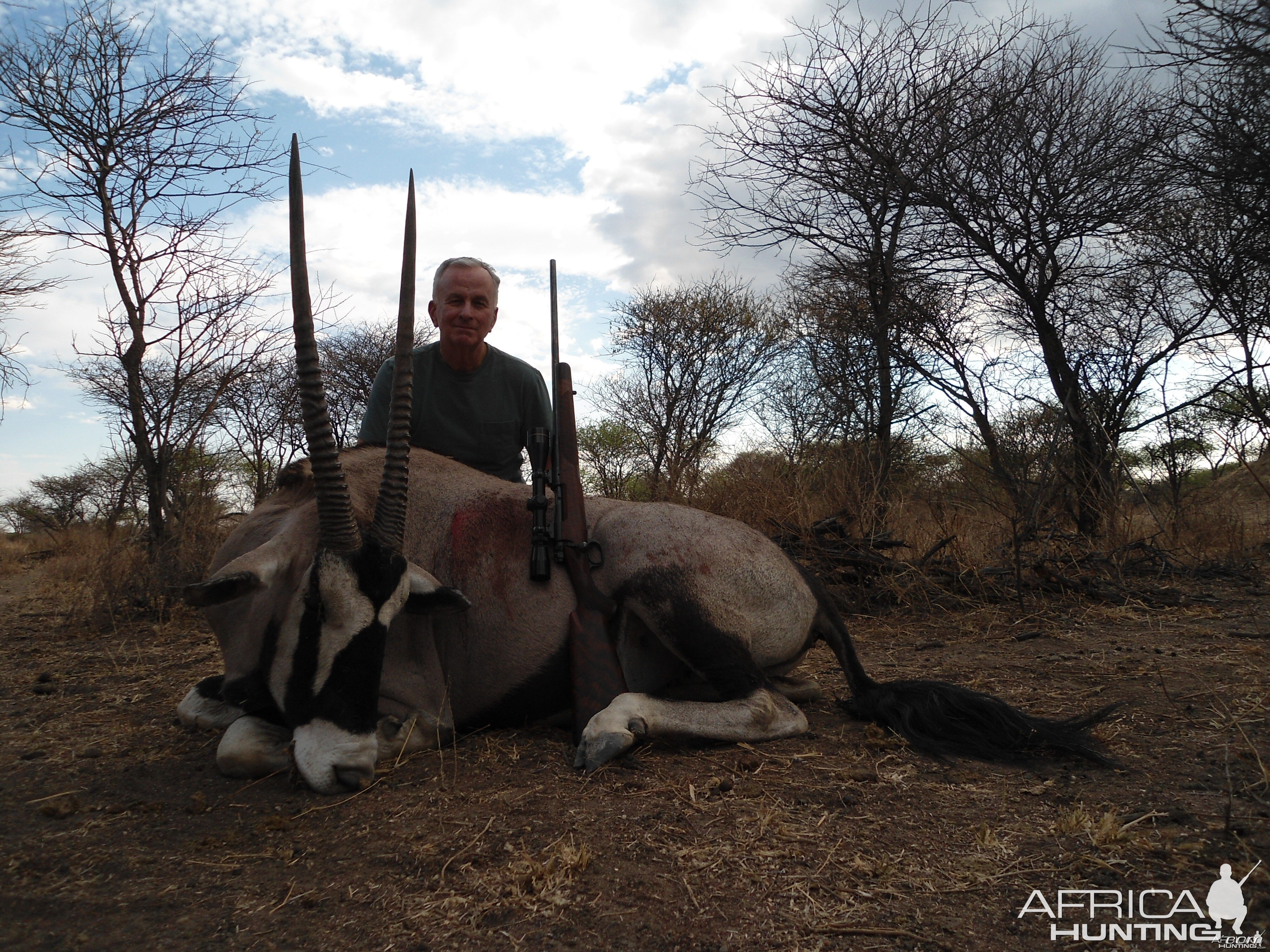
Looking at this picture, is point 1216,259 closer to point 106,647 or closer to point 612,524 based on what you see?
point 612,524

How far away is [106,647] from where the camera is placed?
5832 millimetres

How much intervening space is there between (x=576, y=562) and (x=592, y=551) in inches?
4.7

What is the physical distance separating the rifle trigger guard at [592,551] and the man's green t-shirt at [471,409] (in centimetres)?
122

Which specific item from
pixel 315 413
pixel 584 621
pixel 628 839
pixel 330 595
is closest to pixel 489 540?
pixel 584 621

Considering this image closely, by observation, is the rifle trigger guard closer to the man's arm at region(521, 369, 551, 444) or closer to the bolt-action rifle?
the bolt-action rifle

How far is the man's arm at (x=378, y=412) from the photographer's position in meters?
4.61

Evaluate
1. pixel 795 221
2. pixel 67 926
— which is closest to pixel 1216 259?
pixel 795 221

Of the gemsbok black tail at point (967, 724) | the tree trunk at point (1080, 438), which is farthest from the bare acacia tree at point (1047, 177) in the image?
the gemsbok black tail at point (967, 724)

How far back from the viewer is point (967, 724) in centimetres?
323

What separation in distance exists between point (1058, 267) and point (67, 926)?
10391 millimetres

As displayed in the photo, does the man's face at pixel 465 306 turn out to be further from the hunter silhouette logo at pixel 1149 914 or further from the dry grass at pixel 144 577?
the hunter silhouette logo at pixel 1149 914

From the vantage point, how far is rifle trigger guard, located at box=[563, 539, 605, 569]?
365cm

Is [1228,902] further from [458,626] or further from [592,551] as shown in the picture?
[458,626]

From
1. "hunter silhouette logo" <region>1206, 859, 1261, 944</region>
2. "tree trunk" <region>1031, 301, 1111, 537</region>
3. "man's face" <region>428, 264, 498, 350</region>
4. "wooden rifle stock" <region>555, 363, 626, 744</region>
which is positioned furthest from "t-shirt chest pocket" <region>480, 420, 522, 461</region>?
"tree trunk" <region>1031, 301, 1111, 537</region>
